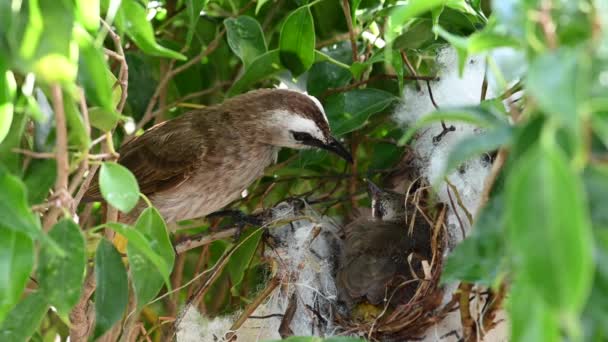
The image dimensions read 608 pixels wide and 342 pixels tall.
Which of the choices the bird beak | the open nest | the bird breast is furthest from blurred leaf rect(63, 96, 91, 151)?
the bird breast

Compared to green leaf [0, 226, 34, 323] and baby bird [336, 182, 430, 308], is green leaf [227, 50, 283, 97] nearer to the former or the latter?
baby bird [336, 182, 430, 308]

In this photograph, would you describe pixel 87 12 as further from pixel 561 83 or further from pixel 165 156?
pixel 165 156

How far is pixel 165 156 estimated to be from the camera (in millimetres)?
2109

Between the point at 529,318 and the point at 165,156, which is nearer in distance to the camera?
the point at 529,318

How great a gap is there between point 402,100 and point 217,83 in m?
0.61

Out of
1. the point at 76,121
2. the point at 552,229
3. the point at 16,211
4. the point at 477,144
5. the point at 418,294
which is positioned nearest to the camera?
the point at 552,229

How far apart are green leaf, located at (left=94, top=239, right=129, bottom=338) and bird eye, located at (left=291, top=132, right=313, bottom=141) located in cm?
89

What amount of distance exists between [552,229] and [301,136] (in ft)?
4.61

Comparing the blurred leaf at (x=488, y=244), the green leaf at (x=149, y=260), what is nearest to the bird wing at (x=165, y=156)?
the green leaf at (x=149, y=260)

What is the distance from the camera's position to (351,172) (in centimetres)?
214

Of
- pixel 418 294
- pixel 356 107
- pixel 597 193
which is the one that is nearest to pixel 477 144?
pixel 597 193

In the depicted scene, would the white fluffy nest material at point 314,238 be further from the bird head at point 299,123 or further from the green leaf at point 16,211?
the green leaf at point 16,211

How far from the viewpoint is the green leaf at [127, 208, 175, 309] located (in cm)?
117

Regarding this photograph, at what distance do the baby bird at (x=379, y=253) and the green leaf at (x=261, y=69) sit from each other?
0.33 metres
